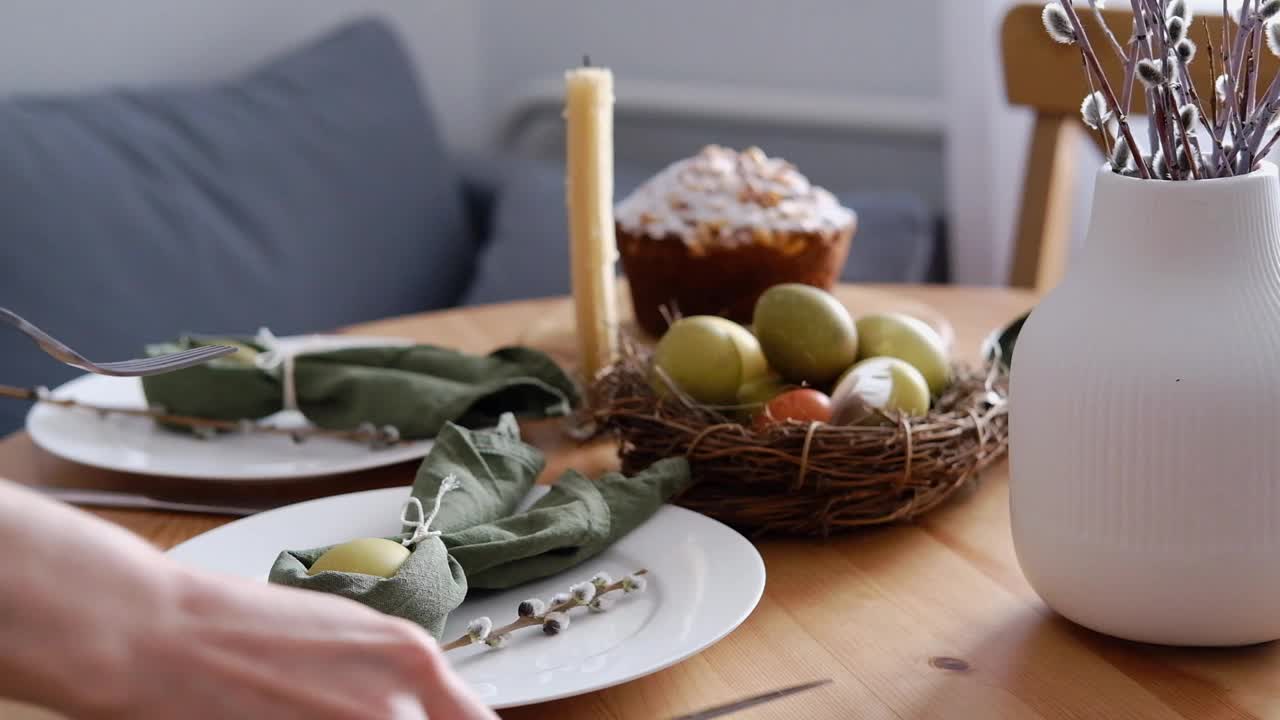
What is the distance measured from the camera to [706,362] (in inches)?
33.7

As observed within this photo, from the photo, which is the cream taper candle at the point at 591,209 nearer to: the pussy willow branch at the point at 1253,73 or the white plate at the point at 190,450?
the white plate at the point at 190,450

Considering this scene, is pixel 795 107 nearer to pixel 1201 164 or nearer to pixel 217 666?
pixel 1201 164

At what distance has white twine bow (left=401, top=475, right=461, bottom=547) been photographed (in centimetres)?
65

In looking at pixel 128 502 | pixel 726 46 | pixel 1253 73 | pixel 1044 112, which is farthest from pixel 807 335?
pixel 726 46

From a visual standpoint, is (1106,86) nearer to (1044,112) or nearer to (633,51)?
(1044,112)

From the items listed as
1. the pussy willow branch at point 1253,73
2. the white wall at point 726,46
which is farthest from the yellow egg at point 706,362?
the white wall at point 726,46

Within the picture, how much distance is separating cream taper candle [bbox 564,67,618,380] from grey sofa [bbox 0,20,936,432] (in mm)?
906

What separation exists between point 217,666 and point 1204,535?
1.42ft

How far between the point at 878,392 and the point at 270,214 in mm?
1407

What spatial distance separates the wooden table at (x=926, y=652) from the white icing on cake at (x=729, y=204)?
382 millimetres

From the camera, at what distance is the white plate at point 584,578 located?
1.88 feet

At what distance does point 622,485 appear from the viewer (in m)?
0.74

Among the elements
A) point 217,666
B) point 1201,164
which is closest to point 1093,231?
point 1201,164

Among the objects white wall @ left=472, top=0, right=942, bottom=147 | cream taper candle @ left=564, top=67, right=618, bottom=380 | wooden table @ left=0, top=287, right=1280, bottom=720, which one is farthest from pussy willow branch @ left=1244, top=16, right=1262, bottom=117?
white wall @ left=472, top=0, right=942, bottom=147
